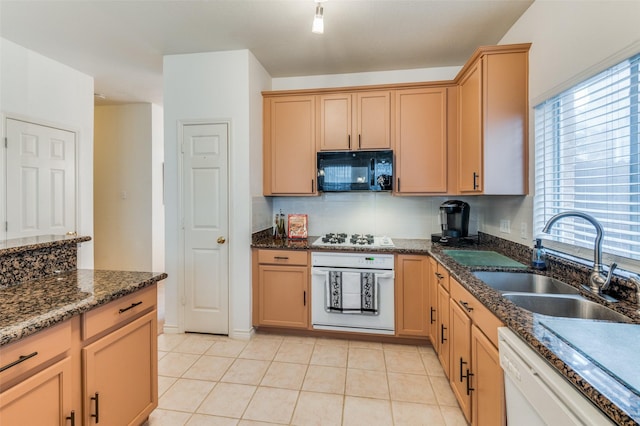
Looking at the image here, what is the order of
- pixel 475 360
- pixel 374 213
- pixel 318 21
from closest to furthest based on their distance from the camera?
1. pixel 475 360
2. pixel 318 21
3. pixel 374 213

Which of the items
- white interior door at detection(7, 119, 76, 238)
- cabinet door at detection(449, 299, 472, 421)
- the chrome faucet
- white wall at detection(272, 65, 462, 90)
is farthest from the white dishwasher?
white interior door at detection(7, 119, 76, 238)

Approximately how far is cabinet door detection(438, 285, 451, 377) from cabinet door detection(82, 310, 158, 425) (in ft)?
6.08

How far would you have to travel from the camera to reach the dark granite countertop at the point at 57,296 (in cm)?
98

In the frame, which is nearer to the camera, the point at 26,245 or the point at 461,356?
the point at 26,245

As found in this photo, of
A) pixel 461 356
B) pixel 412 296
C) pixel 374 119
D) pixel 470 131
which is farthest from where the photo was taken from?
pixel 374 119

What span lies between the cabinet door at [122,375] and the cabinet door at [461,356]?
1744 millimetres

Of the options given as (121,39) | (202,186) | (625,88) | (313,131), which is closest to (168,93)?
(121,39)

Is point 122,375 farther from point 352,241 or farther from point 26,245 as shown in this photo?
point 352,241

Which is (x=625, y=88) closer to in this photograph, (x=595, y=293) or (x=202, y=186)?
(x=595, y=293)

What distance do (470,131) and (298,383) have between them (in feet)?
7.80

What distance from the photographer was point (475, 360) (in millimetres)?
1481

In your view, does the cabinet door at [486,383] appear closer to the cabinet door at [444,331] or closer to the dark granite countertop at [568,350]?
the dark granite countertop at [568,350]

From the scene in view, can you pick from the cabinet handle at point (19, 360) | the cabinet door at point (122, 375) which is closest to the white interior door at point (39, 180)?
the cabinet door at point (122, 375)

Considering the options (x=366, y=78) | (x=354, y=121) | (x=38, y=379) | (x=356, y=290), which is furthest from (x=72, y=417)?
(x=366, y=78)
